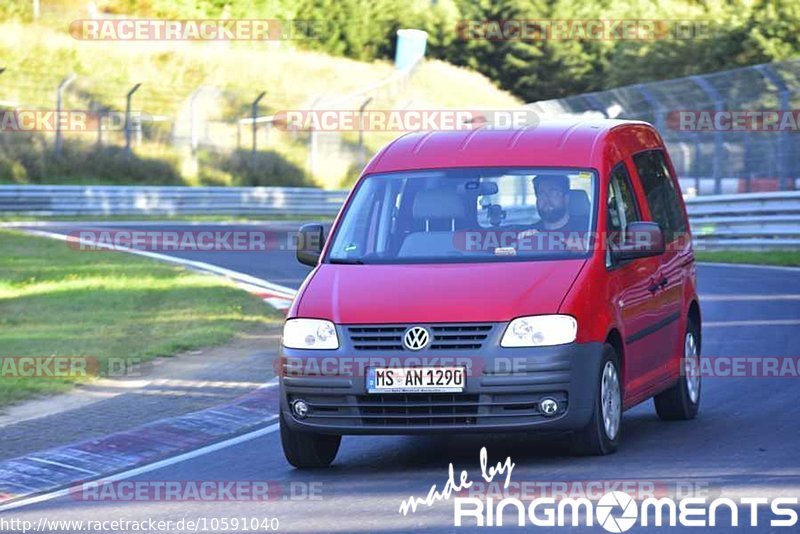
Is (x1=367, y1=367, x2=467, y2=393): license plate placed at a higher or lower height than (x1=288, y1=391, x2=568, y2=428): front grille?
higher

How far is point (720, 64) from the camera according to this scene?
64875mm

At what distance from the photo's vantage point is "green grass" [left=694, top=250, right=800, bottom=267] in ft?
87.6

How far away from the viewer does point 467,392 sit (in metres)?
9.15

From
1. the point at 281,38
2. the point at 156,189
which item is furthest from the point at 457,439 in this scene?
the point at 281,38

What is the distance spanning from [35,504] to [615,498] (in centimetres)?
308

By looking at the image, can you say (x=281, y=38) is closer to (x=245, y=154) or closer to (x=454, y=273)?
(x=245, y=154)

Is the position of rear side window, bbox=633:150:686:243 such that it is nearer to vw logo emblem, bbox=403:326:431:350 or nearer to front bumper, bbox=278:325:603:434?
front bumper, bbox=278:325:603:434

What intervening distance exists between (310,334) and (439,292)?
0.76m

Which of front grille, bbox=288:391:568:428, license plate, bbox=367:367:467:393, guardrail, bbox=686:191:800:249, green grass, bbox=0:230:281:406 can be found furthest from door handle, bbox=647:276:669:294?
guardrail, bbox=686:191:800:249

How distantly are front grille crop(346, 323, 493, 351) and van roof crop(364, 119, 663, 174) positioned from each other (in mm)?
1594

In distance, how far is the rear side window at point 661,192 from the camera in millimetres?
11273

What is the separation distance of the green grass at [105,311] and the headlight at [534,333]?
515 centimetres

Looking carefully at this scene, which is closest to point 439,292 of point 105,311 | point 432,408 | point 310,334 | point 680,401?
point 432,408

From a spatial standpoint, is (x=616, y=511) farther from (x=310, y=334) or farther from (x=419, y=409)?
(x=310, y=334)
